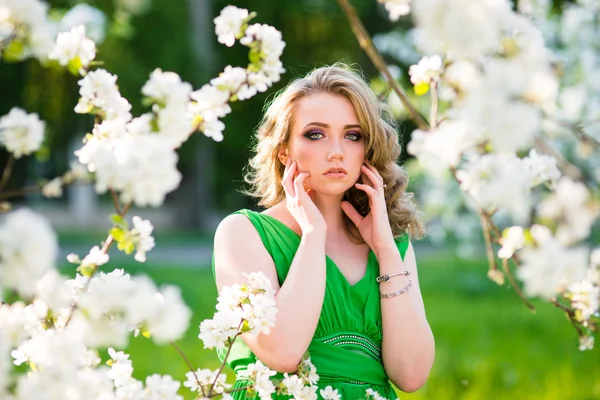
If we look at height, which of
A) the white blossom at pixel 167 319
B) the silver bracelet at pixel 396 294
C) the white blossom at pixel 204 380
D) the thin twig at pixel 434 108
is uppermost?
the thin twig at pixel 434 108

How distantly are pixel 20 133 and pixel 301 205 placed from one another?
1.12m

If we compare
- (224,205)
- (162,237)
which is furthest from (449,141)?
(224,205)

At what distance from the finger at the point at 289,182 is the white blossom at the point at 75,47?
0.88m

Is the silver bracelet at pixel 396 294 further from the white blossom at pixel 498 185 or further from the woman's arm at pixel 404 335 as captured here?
the white blossom at pixel 498 185

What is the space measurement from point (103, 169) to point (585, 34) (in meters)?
5.60

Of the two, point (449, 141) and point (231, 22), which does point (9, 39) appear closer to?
point (231, 22)

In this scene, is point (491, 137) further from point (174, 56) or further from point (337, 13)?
point (337, 13)

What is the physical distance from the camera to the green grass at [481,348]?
185 inches

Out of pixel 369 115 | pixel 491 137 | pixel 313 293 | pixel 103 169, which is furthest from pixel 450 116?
pixel 369 115

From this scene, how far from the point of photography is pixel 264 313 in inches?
70.3

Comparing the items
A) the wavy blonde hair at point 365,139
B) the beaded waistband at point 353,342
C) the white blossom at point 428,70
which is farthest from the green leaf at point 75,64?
the beaded waistband at point 353,342

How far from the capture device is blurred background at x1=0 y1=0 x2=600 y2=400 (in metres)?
5.00

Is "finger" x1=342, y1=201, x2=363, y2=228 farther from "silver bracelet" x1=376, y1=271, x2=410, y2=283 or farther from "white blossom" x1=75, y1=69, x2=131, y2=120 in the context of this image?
"white blossom" x1=75, y1=69, x2=131, y2=120

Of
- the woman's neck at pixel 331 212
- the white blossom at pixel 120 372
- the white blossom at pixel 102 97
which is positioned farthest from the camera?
the woman's neck at pixel 331 212
